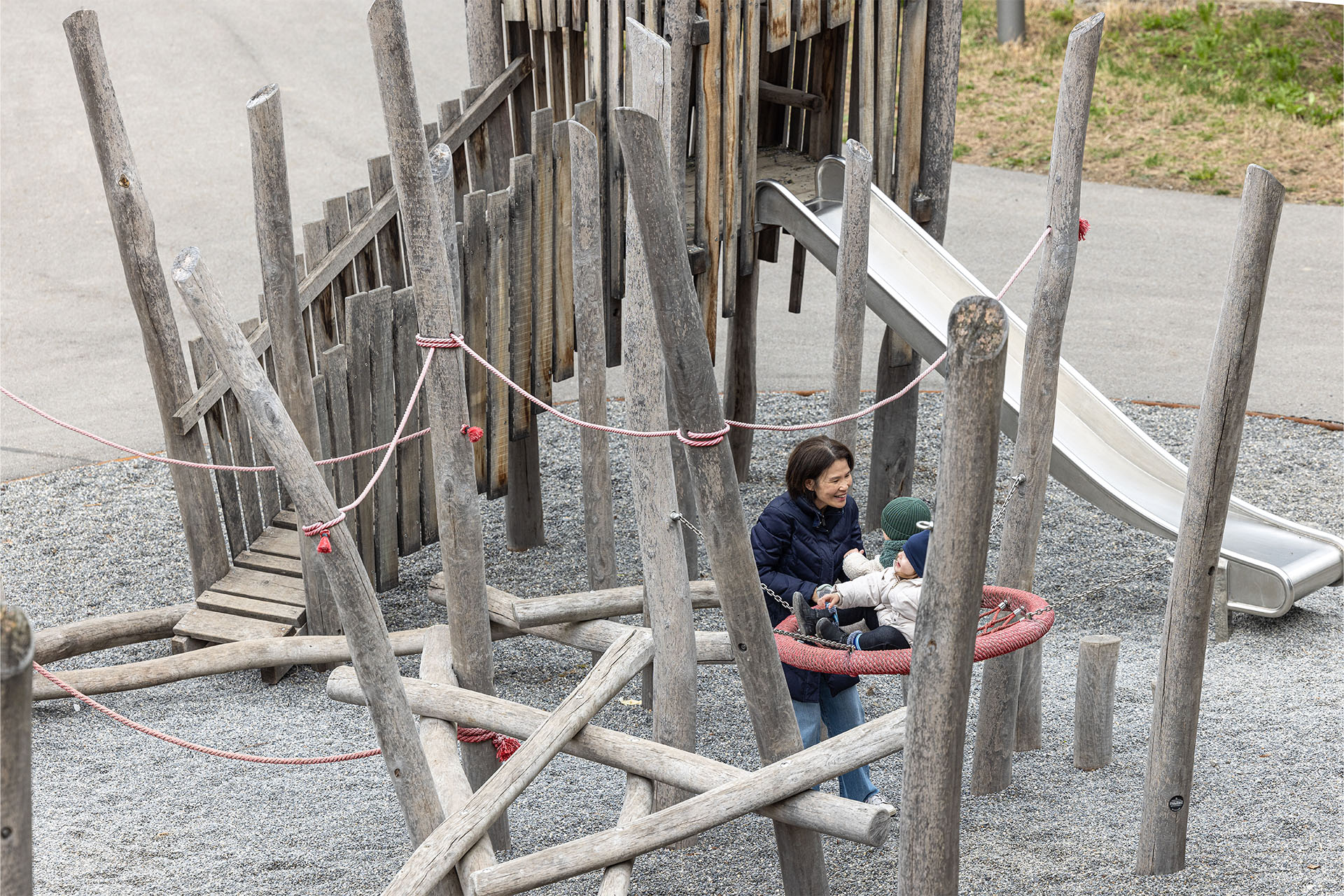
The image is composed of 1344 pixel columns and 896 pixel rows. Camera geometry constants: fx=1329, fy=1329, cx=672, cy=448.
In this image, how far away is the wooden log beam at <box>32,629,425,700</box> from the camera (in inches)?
184

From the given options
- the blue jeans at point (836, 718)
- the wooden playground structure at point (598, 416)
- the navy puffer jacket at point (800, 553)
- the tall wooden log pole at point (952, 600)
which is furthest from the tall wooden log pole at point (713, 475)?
the tall wooden log pole at point (952, 600)

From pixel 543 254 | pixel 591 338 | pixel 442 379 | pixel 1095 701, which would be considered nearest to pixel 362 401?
pixel 543 254

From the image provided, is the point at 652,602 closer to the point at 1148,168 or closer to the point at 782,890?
the point at 782,890

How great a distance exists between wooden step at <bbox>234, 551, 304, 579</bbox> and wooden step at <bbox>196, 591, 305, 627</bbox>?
0.62 ft

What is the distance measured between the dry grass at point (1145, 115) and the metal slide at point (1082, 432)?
696 cm

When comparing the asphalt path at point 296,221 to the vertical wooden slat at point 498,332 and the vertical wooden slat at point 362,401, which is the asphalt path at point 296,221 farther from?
the vertical wooden slat at point 498,332

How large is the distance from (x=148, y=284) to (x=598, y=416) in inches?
65.1

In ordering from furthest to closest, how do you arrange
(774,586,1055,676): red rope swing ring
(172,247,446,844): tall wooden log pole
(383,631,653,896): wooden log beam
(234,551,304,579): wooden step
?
(234,551,304,579): wooden step
(774,586,1055,676): red rope swing ring
(383,631,653,896): wooden log beam
(172,247,446,844): tall wooden log pole

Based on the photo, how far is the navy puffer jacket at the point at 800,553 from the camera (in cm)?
386

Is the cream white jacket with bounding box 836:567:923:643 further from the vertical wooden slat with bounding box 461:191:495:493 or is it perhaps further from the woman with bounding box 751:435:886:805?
the vertical wooden slat with bounding box 461:191:495:493

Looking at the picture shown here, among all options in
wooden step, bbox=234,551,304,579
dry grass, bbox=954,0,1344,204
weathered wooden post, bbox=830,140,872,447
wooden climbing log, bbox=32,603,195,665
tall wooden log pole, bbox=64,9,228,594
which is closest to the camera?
tall wooden log pole, bbox=64,9,228,594

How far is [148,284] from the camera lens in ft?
15.3

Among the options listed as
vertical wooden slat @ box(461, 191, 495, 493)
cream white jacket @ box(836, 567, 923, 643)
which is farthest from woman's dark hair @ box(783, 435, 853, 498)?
vertical wooden slat @ box(461, 191, 495, 493)

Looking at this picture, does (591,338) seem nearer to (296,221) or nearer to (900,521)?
(900,521)
